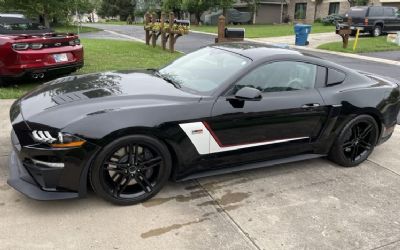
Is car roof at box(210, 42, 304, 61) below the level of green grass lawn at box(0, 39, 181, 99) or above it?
above

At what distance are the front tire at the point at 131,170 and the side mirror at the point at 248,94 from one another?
840 mm

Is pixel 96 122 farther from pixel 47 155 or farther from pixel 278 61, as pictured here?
pixel 278 61

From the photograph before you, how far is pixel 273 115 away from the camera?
3.89 metres

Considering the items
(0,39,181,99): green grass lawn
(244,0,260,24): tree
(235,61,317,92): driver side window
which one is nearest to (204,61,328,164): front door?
(235,61,317,92): driver side window

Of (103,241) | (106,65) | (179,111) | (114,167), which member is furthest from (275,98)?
(106,65)

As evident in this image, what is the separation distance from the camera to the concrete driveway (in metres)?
3.04

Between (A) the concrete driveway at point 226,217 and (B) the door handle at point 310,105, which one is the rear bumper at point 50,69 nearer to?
(A) the concrete driveway at point 226,217

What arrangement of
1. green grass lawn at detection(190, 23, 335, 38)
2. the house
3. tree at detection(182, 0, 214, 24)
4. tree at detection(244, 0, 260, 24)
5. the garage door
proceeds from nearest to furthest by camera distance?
green grass lawn at detection(190, 23, 335, 38) → tree at detection(182, 0, 214, 24) → the house → tree at detection(244, 0, 260, 24) → the garage door

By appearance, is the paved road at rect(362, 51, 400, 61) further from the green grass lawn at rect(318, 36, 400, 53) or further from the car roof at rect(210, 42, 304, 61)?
the car roof at rect(210, 42, 304, 61)

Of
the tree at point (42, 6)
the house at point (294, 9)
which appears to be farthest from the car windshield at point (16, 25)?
the house at point (294, 9)

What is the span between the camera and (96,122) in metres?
3.17

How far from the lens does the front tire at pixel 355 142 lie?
4453 mm

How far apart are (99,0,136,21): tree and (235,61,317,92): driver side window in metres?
59.6

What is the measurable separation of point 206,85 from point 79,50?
4458mm
